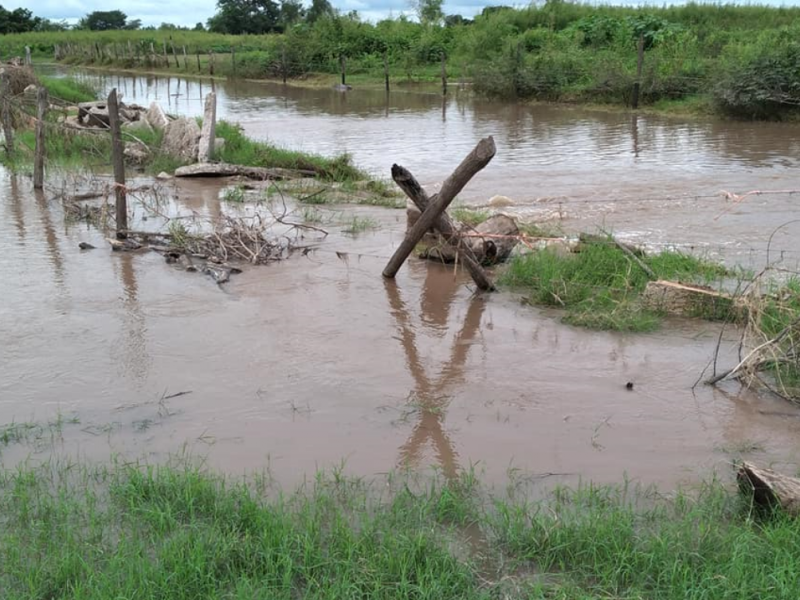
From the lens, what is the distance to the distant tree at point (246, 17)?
56031 mm

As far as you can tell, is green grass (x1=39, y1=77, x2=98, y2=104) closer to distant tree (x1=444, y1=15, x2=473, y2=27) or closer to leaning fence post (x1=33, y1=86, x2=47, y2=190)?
leaning fence post (x1=33, y1=86, x2=47, y2=190)

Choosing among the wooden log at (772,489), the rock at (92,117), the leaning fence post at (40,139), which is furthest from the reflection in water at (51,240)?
the wooden log at (772,489)

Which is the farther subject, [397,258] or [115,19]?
[115,19]

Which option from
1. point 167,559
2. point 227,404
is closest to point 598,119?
point 227,404

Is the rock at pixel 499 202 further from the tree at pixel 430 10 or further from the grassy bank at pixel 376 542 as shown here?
the tree at pixel 430 10

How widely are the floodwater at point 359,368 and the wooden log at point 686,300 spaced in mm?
158

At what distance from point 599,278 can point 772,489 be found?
3.62 meters

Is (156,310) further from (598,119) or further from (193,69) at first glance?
(193,69)

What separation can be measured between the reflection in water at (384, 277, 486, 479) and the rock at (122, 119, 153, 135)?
9.54 m

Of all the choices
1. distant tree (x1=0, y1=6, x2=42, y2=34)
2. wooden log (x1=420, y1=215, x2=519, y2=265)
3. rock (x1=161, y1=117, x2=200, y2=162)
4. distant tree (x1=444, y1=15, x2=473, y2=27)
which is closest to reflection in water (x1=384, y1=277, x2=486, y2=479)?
wooden log (x1=420, y1=215, x2=519, y2=265)

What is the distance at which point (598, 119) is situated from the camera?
68.4 feet

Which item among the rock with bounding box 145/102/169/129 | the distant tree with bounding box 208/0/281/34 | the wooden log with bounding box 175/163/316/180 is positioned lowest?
the wooden log with bounding box 175/163/316/180

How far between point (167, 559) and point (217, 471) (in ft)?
3.17

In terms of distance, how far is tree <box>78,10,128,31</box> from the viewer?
6519 cm
